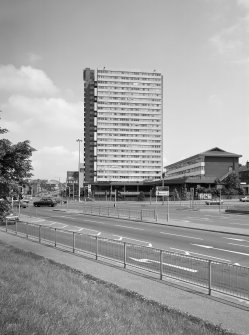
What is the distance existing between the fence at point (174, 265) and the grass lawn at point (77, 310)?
7.10 feet

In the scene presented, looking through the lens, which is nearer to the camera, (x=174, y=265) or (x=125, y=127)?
(x=174, y=265)

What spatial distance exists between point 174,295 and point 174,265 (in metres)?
1.71

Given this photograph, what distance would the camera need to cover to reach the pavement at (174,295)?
26.1 feet

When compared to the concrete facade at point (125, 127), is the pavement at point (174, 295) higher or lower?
lower

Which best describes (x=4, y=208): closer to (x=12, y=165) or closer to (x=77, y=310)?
(x=12, y=165)

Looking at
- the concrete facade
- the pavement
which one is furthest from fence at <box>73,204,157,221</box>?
the concrete facade

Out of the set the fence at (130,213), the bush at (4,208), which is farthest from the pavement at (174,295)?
the fence at (130,213)

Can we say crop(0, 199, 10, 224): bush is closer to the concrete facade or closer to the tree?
the tree

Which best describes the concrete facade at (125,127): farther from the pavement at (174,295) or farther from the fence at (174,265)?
the pavement at (174,295)

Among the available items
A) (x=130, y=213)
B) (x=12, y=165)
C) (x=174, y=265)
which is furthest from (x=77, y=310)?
(x=130, y=213)

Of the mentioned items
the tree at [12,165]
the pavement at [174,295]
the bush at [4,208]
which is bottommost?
the pavement at [174,295]

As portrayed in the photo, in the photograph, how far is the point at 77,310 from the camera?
6.92m

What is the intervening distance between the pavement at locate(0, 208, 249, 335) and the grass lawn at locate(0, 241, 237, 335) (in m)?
0.54

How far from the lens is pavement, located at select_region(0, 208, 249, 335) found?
7.95m
